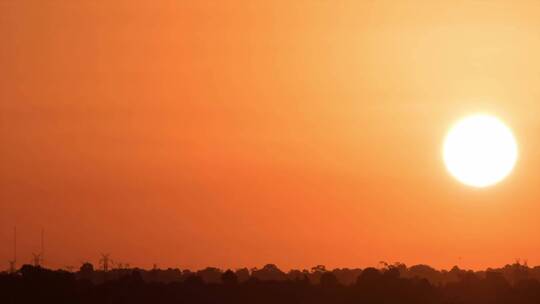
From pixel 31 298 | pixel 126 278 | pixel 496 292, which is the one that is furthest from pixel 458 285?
pixel 31 298

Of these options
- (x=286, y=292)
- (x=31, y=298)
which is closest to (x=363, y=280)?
(x=286, y=292)

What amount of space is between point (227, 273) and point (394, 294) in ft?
75.6

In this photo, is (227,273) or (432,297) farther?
(227,273)

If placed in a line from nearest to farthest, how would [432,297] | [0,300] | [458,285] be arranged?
[0,300], [432,297], [458,285]

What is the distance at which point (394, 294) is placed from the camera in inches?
6196

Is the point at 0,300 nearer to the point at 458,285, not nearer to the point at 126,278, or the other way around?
the point at 126,278

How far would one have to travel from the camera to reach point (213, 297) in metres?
161

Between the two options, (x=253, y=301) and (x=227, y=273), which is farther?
(x=227, y=273)

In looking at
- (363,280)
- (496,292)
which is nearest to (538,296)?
(496,292)

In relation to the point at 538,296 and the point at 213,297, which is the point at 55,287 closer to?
the point at 213,297

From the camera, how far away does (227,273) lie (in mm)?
173375

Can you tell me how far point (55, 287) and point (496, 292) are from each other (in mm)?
43545

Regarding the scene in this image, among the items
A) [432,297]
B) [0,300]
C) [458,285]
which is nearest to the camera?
[0,300]

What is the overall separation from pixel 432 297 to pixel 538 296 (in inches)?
402
